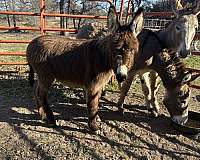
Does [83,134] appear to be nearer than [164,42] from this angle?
Yes

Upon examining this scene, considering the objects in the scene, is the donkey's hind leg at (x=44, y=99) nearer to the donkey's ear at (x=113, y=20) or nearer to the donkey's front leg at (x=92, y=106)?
the donkey's front leg at (x=92, y=106)

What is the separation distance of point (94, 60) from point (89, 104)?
611mm

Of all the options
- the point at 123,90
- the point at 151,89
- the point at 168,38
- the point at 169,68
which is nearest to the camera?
the point at 169,68

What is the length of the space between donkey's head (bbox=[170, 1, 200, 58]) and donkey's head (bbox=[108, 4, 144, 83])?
1.29 m

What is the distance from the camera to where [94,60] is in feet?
13.6

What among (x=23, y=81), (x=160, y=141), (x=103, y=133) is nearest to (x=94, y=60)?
(x=103, y=133)

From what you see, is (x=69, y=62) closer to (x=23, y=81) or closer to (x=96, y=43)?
(x=96, y=43)

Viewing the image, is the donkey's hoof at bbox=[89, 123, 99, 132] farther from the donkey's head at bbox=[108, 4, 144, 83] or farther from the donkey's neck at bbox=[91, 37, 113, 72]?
the donkey's head at bbox=[108, 4, 144, 83]

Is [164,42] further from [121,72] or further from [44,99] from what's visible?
[44,99]

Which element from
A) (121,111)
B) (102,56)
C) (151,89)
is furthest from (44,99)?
(151,89)

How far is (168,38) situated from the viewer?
512cm

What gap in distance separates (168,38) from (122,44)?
1843mm

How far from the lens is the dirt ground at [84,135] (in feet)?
12.5

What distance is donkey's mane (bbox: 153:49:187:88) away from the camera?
4.64m
